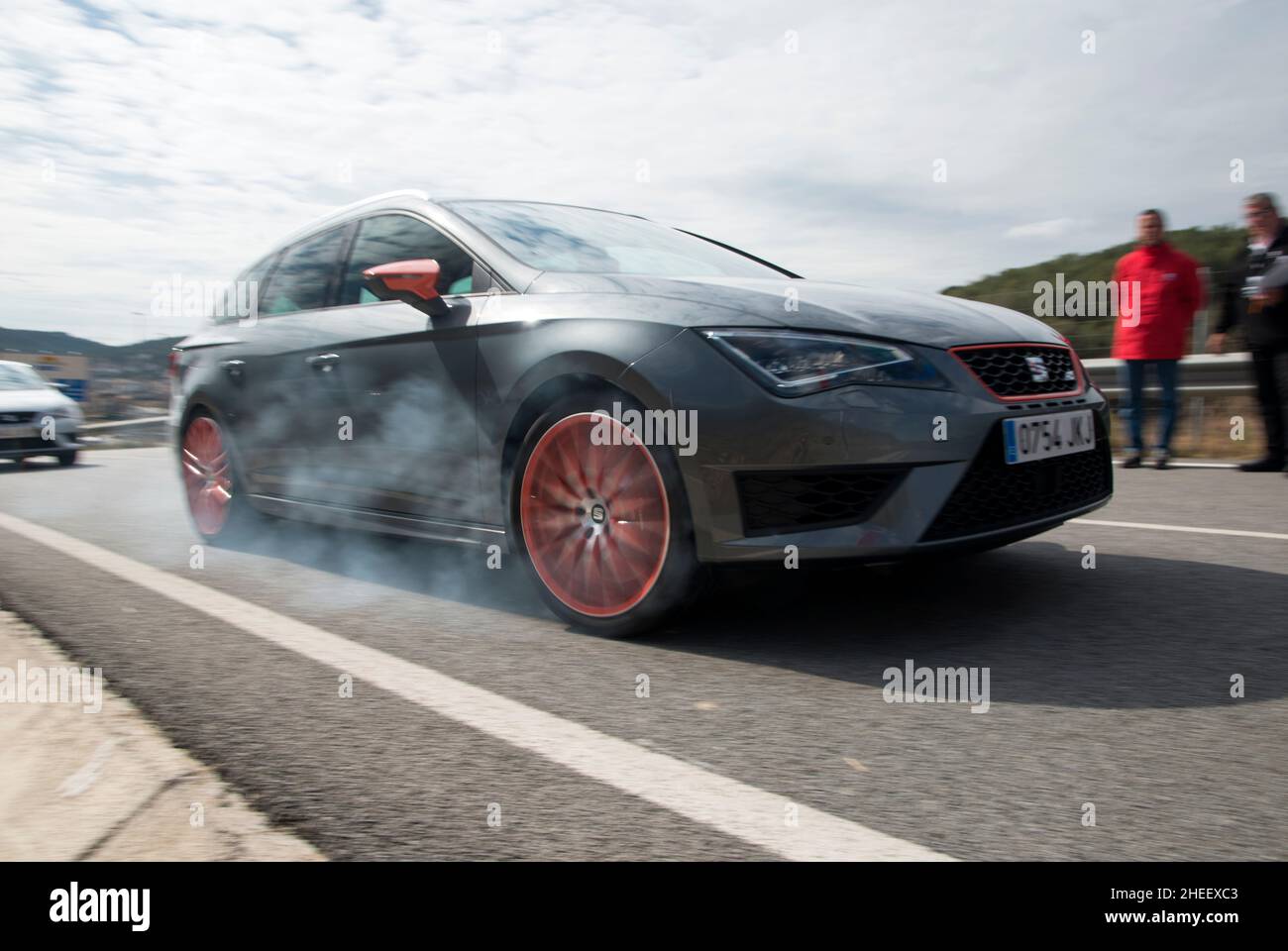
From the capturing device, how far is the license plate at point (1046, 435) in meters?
3.26

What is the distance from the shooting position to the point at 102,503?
7.74m

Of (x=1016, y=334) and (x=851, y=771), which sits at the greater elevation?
(x=1016, y=334)

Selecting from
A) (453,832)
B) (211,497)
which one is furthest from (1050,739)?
(211,497)

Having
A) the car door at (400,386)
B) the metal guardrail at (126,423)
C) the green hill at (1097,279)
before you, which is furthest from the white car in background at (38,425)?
the green hill at (1097,279)

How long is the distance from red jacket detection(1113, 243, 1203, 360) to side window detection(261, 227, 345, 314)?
5.83 metres

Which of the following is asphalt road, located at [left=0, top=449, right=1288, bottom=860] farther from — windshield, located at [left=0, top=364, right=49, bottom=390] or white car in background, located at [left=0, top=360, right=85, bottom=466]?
windshield, located at [left=0, top=364, right=49, bottom=390]

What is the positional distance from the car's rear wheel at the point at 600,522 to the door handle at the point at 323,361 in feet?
4.10

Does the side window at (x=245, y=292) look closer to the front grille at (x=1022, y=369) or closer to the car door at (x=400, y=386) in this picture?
the car door at (x=400, y=386)

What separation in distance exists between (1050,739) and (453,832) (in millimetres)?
1285

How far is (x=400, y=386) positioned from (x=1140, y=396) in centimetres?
611

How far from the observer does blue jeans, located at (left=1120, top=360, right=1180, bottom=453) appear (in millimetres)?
8164

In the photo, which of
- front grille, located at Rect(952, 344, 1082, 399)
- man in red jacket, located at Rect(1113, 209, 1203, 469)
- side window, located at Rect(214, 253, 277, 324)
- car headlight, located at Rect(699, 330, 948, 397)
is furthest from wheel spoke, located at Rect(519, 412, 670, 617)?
man in red jacket, located at Rect(1113, 209, 1203, 469)

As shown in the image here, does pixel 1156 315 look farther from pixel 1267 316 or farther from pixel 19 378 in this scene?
pixel 19 378

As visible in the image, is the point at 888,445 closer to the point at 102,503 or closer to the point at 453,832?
the point at 453,832
